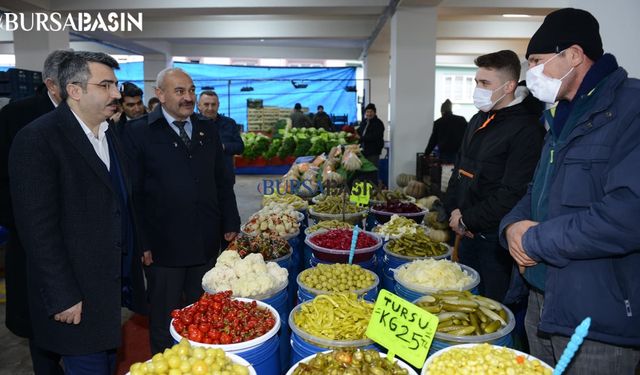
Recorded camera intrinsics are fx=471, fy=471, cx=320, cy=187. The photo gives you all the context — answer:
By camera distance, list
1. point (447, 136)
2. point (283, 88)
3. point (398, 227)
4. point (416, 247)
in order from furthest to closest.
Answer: point (283, 88)
point (447, 136)
point (398, 227)
point (416, 247)

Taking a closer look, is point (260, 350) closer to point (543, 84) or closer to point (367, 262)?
point (367, 262)

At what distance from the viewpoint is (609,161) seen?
1.65 meters

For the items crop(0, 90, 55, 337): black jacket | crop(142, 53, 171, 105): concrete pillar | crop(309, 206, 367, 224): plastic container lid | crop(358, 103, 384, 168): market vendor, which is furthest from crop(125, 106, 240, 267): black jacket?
crop(142, 53, 171, 105): concrete pillar

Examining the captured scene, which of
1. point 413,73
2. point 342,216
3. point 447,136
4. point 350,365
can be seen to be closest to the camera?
point 350,365

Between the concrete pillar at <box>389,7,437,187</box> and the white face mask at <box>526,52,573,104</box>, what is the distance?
6.64 metres

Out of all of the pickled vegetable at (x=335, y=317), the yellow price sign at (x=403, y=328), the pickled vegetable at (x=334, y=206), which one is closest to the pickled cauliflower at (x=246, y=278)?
the pickled vegetable at (x=335, y=317)

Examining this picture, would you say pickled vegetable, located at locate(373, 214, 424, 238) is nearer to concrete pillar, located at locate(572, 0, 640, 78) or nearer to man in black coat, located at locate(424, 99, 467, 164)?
concrete pillar, located at locate(572, 0, 640, 78)

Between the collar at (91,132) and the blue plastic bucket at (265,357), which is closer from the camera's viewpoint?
the blue plastic bucket at (265,357)

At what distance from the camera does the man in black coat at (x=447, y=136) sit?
793cm

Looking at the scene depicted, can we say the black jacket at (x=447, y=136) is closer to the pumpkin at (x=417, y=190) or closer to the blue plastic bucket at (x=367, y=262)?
the pumpkin at (x=417, y=190)

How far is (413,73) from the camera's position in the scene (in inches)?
335

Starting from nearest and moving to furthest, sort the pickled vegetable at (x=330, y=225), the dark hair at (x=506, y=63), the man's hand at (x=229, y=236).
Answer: the dark hair at (x=506, y=63)
the man's hand at (x=229, y=236)
the pickled vegetable at (x=330, y=225)

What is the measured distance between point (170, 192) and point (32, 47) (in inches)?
391

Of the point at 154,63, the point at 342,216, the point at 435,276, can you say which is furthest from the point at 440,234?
the point at 154,63
